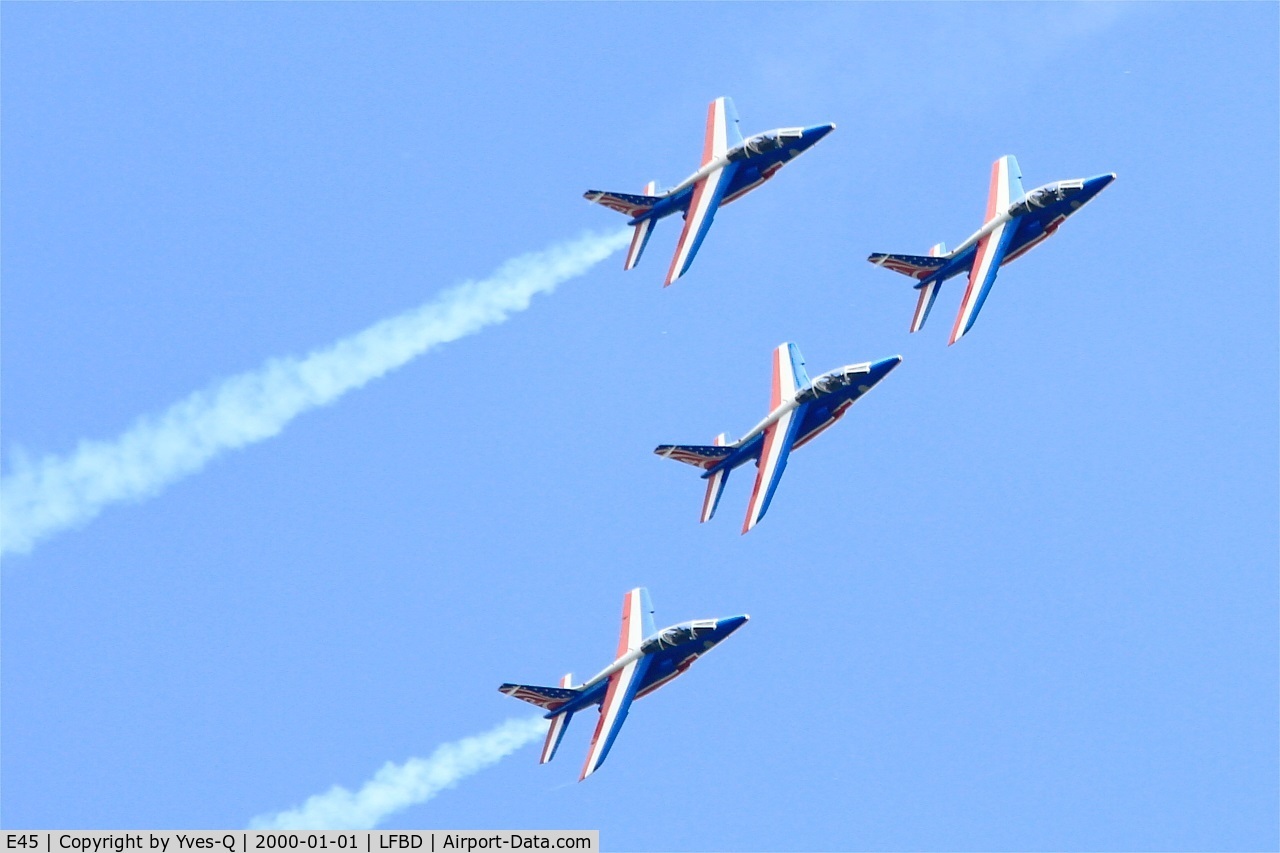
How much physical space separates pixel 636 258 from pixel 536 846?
25835mm

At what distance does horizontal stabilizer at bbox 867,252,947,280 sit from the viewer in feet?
292

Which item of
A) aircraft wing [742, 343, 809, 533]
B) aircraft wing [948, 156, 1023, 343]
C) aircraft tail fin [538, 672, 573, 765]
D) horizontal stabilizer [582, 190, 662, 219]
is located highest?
horizontal stabilizer [582, 190, 662, 219]

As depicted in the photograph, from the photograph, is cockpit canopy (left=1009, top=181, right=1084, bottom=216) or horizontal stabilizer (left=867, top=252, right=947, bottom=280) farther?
horizontal stabilizer (left=867, top=252, right=947, bottom=280)

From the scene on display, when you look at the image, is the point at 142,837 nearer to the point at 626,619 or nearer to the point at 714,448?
the point at 626,619

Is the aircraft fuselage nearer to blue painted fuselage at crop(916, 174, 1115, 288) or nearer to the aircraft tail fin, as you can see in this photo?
the aircraft tail fin

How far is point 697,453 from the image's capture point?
8775cm

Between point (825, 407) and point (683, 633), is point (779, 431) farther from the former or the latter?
point (683, 633)

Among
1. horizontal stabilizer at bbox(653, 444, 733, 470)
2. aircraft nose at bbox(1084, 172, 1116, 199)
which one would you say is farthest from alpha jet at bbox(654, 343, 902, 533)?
aircraft nose at bbox(1084, 172, 1116, 199)

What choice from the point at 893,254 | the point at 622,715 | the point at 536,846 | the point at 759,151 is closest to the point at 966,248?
the point at 893,254

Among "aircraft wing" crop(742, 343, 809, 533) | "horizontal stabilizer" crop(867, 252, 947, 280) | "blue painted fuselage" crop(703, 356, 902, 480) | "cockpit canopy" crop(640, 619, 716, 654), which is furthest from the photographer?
"horizontal stabilizer" crop(867, 252, 947, 280)
